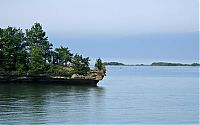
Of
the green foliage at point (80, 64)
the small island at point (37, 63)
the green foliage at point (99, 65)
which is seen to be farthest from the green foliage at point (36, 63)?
the green foliage at point (99, 65)

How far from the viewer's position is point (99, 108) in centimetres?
3862

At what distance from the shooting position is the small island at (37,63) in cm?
6462

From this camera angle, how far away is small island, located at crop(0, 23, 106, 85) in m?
64.6

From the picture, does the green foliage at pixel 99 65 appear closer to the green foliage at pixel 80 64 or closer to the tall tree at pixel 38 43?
the green foliage at pixel 80 64

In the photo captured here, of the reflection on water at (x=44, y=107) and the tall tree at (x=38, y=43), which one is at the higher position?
the tall tree at (x=38, y=43)

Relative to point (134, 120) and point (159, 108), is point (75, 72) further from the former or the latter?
point (134, 120)

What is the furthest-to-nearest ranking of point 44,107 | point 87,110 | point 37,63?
point 37,63
point 44,107
point 87,110

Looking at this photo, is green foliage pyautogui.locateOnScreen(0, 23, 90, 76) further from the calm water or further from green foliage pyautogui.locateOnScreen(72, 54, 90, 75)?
the calm water

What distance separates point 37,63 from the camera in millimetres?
64188

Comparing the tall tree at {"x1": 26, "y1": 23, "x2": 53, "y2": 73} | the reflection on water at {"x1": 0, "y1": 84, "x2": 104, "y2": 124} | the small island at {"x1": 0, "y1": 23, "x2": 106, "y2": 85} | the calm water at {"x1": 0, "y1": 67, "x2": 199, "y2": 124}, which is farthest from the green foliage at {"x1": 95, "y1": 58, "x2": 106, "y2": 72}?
the calm water at {"x1": 0, "y1": 67, "x2": 199, "y2": 124}

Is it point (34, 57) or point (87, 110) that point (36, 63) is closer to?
point (34, 57)

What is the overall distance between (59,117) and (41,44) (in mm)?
36144

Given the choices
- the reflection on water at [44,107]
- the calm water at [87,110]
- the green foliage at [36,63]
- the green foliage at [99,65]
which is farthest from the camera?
the green foliage at [99,65]

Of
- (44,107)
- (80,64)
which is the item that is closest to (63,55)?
(80,64)
